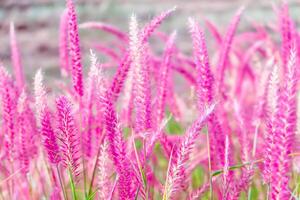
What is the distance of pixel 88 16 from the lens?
13.8ft

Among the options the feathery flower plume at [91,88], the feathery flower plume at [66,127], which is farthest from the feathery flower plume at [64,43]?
the feathery flower plume at [66,127]

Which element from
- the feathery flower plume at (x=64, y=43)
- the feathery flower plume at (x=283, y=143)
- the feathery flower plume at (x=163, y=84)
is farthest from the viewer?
the feathery flower plume at (x=64, y=43)

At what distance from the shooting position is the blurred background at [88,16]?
4.19 metres

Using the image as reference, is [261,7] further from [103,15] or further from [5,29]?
[5,29]

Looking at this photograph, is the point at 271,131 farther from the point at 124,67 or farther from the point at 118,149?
the point at 124,67

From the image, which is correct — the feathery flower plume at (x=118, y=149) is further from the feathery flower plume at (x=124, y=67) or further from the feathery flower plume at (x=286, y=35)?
the feathery flower plume at (x=286, y=35)

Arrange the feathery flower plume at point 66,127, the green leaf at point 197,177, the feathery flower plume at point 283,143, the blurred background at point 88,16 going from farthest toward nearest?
the blurred background at point 88,16
the green leaf at point 197,177
the feathery flower plume at point 66,127
the feathery flower plume at point 283,143

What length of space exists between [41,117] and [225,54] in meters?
0.40

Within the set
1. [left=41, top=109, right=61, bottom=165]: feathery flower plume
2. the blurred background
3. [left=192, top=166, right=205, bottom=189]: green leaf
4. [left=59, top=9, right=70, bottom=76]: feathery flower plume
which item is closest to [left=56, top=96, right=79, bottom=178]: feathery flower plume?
[left=41, top=109, right=61, bottom=165]: feathery flower plume

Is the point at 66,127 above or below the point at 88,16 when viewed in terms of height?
below

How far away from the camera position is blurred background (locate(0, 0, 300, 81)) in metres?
4.19

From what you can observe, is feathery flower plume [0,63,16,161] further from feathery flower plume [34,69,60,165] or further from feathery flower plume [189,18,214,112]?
feathery flower plume [189,18,214,112]

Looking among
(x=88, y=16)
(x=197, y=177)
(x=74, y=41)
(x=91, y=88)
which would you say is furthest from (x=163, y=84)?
(x=88, y=16)

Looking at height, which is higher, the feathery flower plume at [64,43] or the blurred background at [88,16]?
the blurred background at [88,16]
